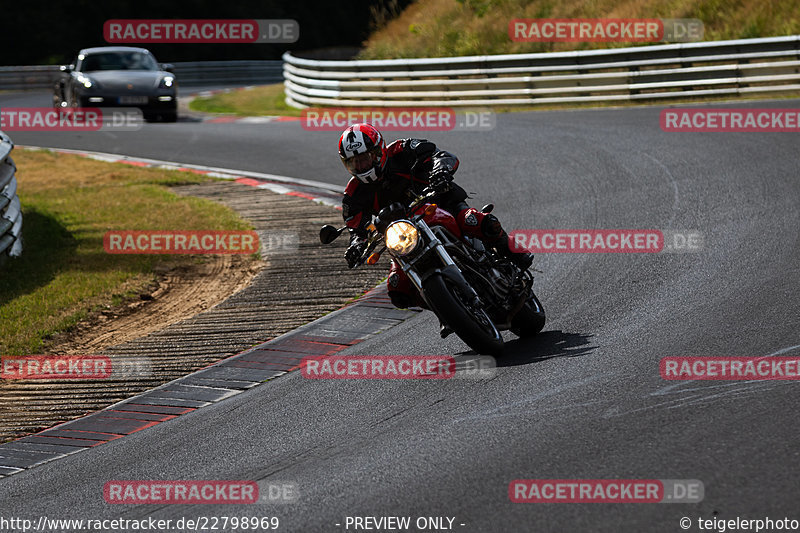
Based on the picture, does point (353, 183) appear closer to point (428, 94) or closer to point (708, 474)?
point (708, 474)

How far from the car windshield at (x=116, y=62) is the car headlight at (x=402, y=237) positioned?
706 inches

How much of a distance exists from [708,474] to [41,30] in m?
42.6

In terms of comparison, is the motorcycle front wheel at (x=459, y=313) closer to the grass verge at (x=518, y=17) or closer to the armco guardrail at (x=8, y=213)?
the armco guardrail at (x=8, y=213)

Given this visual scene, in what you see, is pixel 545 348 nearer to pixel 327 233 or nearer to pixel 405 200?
pixel 405 200

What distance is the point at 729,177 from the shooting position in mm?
11727

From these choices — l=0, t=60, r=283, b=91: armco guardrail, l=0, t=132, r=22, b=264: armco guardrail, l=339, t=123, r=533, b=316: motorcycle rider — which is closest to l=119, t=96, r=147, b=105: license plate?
l=0, t=132, r=22, b=264: armco guardrail

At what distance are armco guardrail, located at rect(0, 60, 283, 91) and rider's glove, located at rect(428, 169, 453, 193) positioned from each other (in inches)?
1302

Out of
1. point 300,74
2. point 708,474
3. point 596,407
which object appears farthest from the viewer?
point 300,74

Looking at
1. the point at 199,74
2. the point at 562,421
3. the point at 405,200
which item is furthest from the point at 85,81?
the point at 562,421

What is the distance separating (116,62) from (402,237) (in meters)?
18.2

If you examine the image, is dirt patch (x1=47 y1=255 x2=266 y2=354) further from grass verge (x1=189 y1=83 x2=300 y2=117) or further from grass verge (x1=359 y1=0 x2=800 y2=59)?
grass verge (x1=359 y1=0 x2=800 y2=59)

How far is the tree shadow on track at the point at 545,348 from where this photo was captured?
6797mm

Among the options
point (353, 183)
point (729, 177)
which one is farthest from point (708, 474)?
point (729, 177)

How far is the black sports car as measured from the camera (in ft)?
71.5
